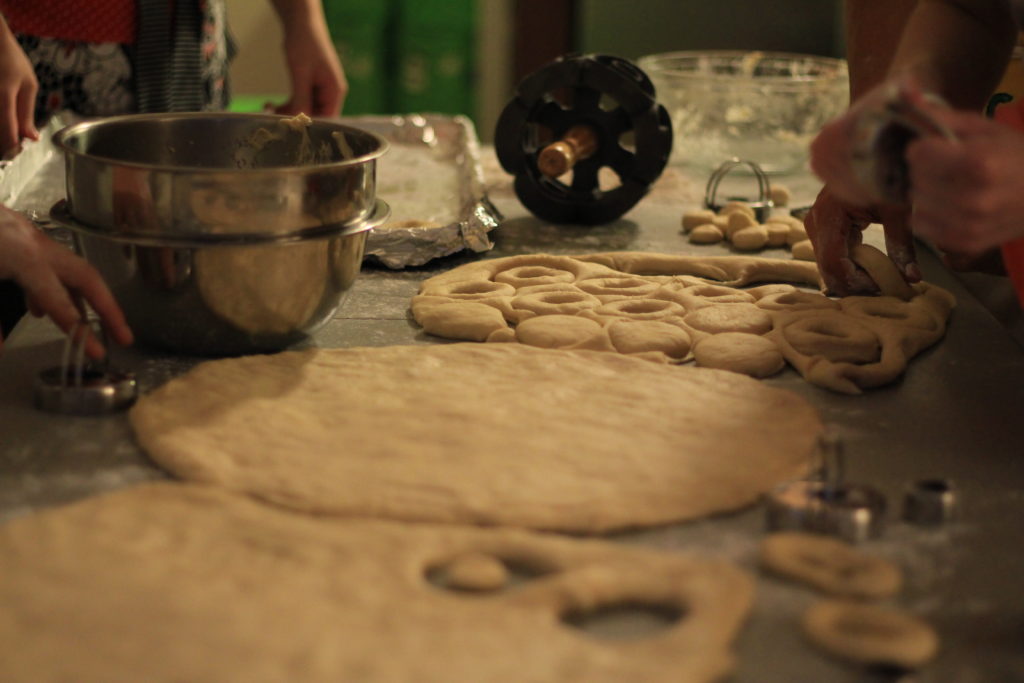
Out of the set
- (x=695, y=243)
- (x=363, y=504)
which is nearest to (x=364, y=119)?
(x=695, y=243)

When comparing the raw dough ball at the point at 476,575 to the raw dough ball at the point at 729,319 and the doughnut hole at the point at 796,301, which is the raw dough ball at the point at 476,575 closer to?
the raw dough ball at the point at 729,319

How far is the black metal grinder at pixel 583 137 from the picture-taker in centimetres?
202

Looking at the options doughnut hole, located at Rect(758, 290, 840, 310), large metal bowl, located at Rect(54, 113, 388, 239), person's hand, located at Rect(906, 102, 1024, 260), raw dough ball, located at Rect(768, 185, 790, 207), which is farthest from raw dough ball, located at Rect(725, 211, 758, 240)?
person's hand, located at Rect(906, 102, 1024, 260)

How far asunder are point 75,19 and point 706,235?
1327 millimetres

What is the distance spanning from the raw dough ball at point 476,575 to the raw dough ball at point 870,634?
0.82 ft

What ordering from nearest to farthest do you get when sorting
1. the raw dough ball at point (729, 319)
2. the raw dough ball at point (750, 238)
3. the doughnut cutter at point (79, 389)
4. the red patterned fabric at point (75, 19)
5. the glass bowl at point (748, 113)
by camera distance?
the doughnut cutter at point (79, 389) < the raw dough ball at point (729, 319) < the raw dough ball at point (750, 238) < the red patterned fabric at point (75, 19) < the glass bowl at point (748, 113)

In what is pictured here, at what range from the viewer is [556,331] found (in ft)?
5.03

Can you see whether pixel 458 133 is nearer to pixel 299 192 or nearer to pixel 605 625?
pixel 299 192

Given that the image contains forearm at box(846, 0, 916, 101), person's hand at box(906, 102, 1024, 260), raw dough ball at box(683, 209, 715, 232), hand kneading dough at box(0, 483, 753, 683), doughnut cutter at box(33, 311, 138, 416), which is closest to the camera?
hand kneading dough at box(0, 483, 753, 683)

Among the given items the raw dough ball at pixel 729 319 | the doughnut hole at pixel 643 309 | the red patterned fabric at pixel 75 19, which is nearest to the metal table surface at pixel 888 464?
the raw dough ball at pixel 729 319

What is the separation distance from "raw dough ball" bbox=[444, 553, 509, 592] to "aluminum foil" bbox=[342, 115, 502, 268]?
0.93 metres

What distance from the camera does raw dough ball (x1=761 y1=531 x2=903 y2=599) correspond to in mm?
939

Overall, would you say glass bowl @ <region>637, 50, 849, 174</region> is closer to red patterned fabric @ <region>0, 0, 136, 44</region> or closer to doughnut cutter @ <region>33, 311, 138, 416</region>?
red patterned fabric @ <region>0, 0, 136, 44</region>

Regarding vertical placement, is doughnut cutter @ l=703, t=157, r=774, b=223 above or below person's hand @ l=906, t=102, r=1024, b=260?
below
